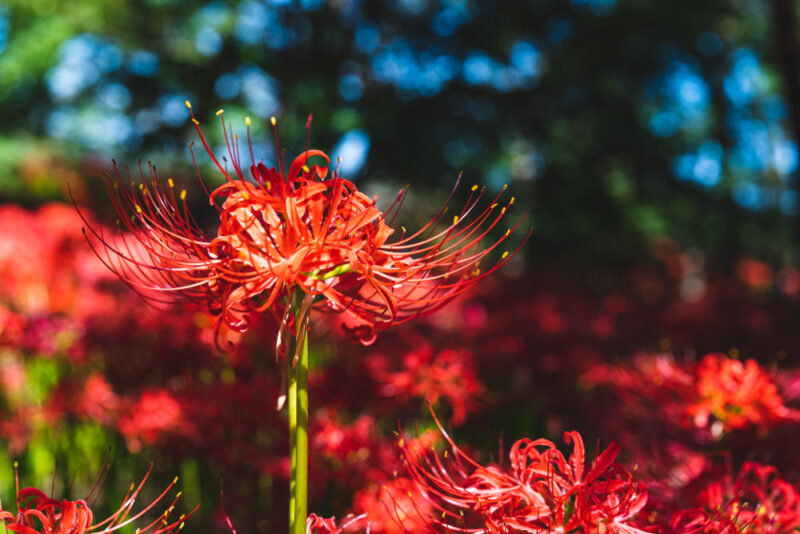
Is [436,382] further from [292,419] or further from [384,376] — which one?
[292,419]

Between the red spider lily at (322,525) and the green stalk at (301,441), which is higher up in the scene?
the green stalk at (301,441)

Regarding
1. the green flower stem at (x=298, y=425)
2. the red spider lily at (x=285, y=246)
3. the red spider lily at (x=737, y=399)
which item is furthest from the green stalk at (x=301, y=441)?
the red spider lily at (x=737, y=399)

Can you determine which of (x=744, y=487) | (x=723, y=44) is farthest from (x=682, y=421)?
(x=723, y=44)

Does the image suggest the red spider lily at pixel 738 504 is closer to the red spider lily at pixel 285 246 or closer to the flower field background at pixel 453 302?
the flower field background at pixel 453 302

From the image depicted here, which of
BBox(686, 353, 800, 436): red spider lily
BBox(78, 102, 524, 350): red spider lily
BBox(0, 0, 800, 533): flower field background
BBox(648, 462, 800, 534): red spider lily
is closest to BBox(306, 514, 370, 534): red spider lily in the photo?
BBox(0, 0, 800, 533): flower field background

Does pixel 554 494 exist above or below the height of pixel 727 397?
above

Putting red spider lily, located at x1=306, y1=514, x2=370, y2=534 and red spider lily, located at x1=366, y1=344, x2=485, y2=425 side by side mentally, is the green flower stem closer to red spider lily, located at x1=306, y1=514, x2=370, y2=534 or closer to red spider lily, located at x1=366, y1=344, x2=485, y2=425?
red spider lily, located at x1=306, y1=514, x2=370, y2=534

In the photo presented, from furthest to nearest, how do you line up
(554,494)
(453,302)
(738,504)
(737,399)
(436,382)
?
(453,302) → (436,382) → (737,399) → (738,504) → (554,494)

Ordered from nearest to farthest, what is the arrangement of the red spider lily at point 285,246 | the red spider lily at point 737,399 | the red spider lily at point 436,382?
1. the red spider lily at point 285,246
2. the red spider lily at point 737,399
3. the red spider lily at point 436,382

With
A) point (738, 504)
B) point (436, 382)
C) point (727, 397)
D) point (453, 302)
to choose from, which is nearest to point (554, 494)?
point (738, 504)
